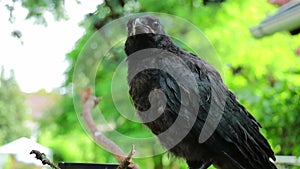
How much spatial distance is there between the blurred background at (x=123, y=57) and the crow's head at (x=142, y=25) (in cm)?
33

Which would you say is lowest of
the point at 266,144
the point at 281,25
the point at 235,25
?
the point at 266,144

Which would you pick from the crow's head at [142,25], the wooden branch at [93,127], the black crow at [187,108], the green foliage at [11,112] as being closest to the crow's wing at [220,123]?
the black crow at [187,108]

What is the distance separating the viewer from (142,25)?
1.31m

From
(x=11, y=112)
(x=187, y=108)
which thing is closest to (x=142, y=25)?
(x=187, y=108)

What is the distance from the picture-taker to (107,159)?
Result: 3285mm

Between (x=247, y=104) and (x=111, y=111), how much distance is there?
789 mm

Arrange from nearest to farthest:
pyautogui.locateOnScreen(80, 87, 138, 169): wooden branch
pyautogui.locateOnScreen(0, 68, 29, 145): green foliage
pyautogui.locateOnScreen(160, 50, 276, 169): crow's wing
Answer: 1. pyautogui.locateOnScreen(160, 50, 276, 169): crow's wing
2. pyautogui.locateOnScreen(80, 87, 138, 169): wooden branch
3. pyautogui.locateOnScreen(0, 68, 29, 145): green foliage

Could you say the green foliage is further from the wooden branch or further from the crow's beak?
the crow's beak

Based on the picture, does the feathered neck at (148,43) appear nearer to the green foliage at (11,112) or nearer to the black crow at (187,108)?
the black crow at (187,108)

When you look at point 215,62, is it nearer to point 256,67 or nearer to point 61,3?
point 61,3

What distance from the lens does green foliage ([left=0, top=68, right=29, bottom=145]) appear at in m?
4.86

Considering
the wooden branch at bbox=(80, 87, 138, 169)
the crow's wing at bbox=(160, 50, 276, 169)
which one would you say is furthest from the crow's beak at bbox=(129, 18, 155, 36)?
the wooden branch at bbox=(80, 87, 138, 169)

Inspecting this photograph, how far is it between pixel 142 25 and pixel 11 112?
4353 millimetres

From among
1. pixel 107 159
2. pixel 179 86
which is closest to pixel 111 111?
pixel 107 159
